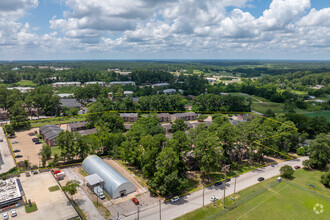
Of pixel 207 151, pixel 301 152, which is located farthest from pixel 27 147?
pixel 301 152

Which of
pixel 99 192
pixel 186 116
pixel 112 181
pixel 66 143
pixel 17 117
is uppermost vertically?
pixel 66 143

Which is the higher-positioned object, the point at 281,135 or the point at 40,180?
the point at 281,135

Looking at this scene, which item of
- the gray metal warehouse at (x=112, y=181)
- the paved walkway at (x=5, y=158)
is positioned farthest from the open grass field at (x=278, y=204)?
the paved walkway at (x=5, y=158)

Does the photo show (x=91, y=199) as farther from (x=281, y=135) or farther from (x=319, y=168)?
(x=319, y=168)

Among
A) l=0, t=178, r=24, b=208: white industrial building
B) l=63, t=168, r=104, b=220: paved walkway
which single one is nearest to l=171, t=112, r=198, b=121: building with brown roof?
l=63, t=168, r=104, b=220: paved walkway

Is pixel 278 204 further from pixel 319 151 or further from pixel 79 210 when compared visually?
pixel 79 210

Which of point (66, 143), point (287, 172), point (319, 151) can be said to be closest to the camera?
point (287, 172)

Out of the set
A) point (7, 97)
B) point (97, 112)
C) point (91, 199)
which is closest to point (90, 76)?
point (7, 97)
